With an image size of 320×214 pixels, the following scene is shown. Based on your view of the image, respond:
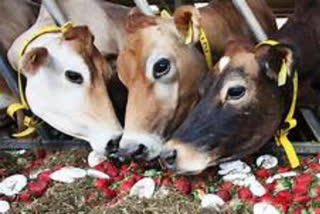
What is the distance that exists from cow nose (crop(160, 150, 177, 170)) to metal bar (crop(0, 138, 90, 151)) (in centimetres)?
60

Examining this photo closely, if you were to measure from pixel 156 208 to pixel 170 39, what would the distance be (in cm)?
71

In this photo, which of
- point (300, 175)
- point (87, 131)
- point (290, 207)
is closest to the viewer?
point (290, 207)

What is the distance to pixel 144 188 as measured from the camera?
2799 millimetres

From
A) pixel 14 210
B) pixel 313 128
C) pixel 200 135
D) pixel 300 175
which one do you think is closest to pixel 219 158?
→ pixel 200 135

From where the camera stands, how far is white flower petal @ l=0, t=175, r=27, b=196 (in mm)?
2929

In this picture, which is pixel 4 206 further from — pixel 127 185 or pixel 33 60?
pixel 33 60

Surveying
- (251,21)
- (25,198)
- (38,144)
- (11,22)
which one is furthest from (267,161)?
(11,22)

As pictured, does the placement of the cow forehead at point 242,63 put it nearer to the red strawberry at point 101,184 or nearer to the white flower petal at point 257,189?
the white flower petal at point 257,189

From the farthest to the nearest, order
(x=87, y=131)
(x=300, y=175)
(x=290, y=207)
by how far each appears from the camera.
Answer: (x=87, y=131) → (x=300, y=175) → (x=290, y=207)

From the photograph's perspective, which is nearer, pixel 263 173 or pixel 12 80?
pixel 263 173

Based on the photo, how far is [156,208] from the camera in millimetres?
2666

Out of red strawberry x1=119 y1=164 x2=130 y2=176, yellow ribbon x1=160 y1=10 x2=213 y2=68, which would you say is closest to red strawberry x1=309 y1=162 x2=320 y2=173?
yellow ribbon x1=160 y1=10 x2=213 y2=68

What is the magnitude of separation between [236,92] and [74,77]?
0.68 meters

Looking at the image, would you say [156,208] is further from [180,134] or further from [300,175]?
[300,175]
